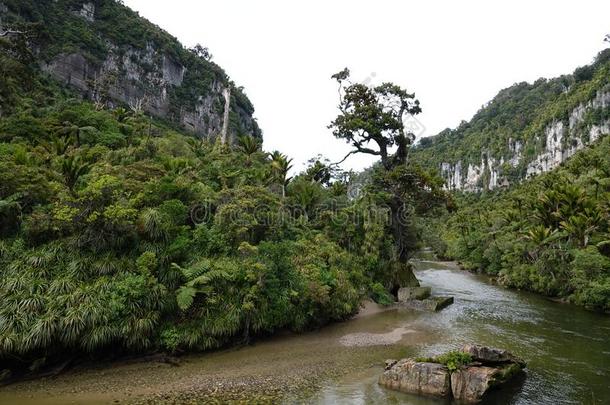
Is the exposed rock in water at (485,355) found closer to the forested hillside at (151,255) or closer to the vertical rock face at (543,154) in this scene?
the forested hillside at (151,255)

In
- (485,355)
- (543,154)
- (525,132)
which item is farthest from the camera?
(525,132)

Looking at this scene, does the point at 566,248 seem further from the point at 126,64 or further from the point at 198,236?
the point at 126,64

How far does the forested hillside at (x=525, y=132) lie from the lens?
3339 inches

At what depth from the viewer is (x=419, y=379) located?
11625 mm

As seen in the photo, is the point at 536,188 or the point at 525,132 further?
the point at 525,132

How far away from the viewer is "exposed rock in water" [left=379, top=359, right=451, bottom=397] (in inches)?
446

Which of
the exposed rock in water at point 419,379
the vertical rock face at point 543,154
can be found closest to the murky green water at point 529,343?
the exposed rock in water at point 419,379

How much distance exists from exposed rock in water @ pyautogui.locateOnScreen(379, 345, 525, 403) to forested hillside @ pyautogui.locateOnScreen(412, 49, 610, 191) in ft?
281

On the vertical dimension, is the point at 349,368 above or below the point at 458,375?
below

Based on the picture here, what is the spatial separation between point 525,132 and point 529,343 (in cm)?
11936

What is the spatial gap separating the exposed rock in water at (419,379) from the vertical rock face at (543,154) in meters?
59.8

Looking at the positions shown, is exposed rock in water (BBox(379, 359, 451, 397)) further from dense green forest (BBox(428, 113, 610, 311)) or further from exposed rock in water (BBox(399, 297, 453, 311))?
dense green forest (BBox(428, 113, 610, 311))

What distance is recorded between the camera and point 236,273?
15.5 metres

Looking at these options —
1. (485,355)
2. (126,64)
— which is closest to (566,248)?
(485,355)
